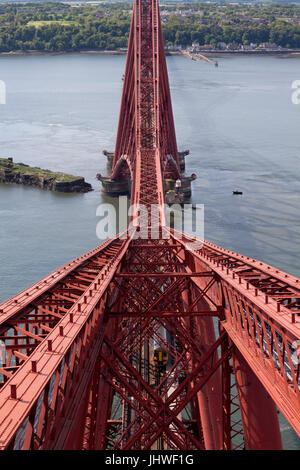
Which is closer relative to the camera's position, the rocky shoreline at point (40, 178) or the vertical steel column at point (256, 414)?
the vertical steel column at point (256, 414)

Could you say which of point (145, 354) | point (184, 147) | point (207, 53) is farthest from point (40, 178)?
point (207, 53)

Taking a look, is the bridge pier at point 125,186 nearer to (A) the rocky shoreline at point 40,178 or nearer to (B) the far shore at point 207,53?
(A) the rocky shoreline at point 40,178

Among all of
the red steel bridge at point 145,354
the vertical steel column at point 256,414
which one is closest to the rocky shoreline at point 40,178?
the red steel bridge at point 145,354

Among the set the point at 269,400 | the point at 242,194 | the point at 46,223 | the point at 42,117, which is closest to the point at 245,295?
the point at 269,400

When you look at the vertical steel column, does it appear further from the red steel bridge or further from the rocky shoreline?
→ the rocky shoreline

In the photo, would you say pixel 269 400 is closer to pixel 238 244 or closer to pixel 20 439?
pixel 20 439

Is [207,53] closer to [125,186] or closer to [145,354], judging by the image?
[125,186]
